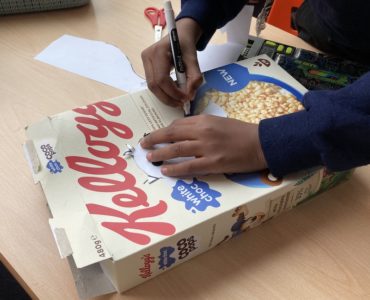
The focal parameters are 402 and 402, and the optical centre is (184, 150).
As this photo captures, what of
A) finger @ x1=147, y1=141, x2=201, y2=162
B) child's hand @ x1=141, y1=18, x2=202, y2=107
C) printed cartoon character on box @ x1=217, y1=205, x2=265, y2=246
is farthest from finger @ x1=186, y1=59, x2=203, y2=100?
printed cartoon character on box @ x1=217, y1=205, x2=265, y2=246

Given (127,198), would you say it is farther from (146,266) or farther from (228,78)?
(228,78)

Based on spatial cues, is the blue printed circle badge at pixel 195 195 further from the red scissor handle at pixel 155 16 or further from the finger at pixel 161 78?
the red scissor handle at pixel 155 16

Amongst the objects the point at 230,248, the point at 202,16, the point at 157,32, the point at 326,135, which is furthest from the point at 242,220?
the point at 157,32

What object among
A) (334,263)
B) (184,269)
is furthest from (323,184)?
(184,269)

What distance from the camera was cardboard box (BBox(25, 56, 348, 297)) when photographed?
439 mm

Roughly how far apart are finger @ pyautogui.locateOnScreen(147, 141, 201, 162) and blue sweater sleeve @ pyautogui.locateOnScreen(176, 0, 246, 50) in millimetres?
293

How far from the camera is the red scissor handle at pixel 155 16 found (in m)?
0.89

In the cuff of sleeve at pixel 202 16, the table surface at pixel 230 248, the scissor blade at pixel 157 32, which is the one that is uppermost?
the cuff of sleeve at pixel 202 16

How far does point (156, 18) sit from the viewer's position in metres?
0.89

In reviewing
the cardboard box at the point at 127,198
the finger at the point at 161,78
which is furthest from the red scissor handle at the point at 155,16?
the cardboard box at the point at 127,198

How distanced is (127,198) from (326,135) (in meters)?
0.26

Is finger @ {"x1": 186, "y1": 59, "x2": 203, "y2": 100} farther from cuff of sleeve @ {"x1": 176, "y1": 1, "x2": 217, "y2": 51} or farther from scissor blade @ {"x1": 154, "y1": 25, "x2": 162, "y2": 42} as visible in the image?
scissor blade @ {"x1": 154, "y1": 25, "x2": 162, "y2": 42}

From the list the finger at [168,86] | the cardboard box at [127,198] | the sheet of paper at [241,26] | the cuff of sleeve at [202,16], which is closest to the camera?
the cardboard box at [127,198]

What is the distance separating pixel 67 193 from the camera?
0.48 meters
